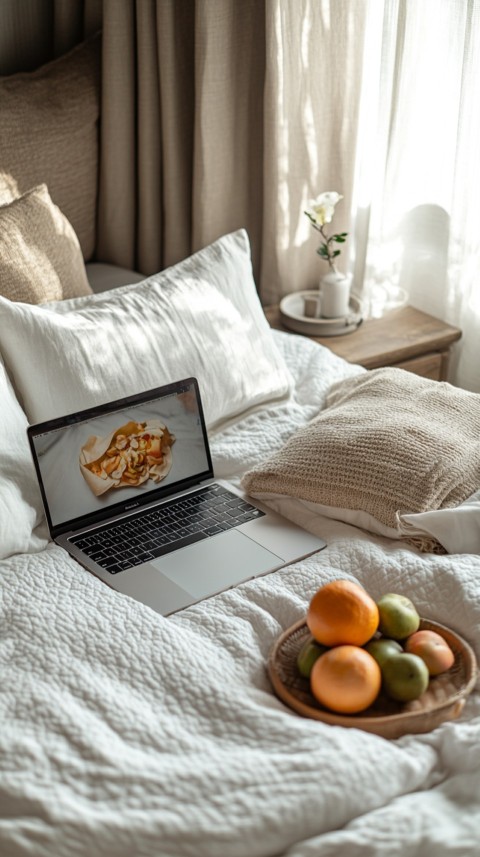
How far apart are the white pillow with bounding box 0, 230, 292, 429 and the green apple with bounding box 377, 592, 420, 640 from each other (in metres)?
0.65

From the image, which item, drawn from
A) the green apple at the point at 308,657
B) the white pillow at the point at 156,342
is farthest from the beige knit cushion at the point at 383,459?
the green apple at the point at 308,657

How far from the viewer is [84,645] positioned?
1.22m

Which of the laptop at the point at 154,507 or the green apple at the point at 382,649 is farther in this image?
the laptop at the point at 154,507

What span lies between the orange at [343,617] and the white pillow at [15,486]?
495mm

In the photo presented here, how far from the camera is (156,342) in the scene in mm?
1700

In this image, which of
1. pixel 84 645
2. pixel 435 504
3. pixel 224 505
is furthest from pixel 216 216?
pixel 84 645

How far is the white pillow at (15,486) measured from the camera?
1415 millimetres

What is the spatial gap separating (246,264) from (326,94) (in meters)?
0.66

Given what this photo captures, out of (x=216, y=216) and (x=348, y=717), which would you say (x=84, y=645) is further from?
(x=216, y=216)

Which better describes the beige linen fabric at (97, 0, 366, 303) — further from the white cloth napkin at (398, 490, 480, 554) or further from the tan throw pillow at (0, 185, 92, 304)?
the white cloth napkin at (398, 490, 480, 554)

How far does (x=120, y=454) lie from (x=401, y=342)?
0.97 metres

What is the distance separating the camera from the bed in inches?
38.5

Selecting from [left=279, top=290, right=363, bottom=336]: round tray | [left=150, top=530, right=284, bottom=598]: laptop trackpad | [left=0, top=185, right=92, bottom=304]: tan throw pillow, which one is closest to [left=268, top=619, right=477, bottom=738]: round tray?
[left=150, top=530, right=284, bottom=598]: laptop trackpad

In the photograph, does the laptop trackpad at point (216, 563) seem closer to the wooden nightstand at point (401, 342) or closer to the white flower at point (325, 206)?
the wooden nightstand at point (401, 342)
